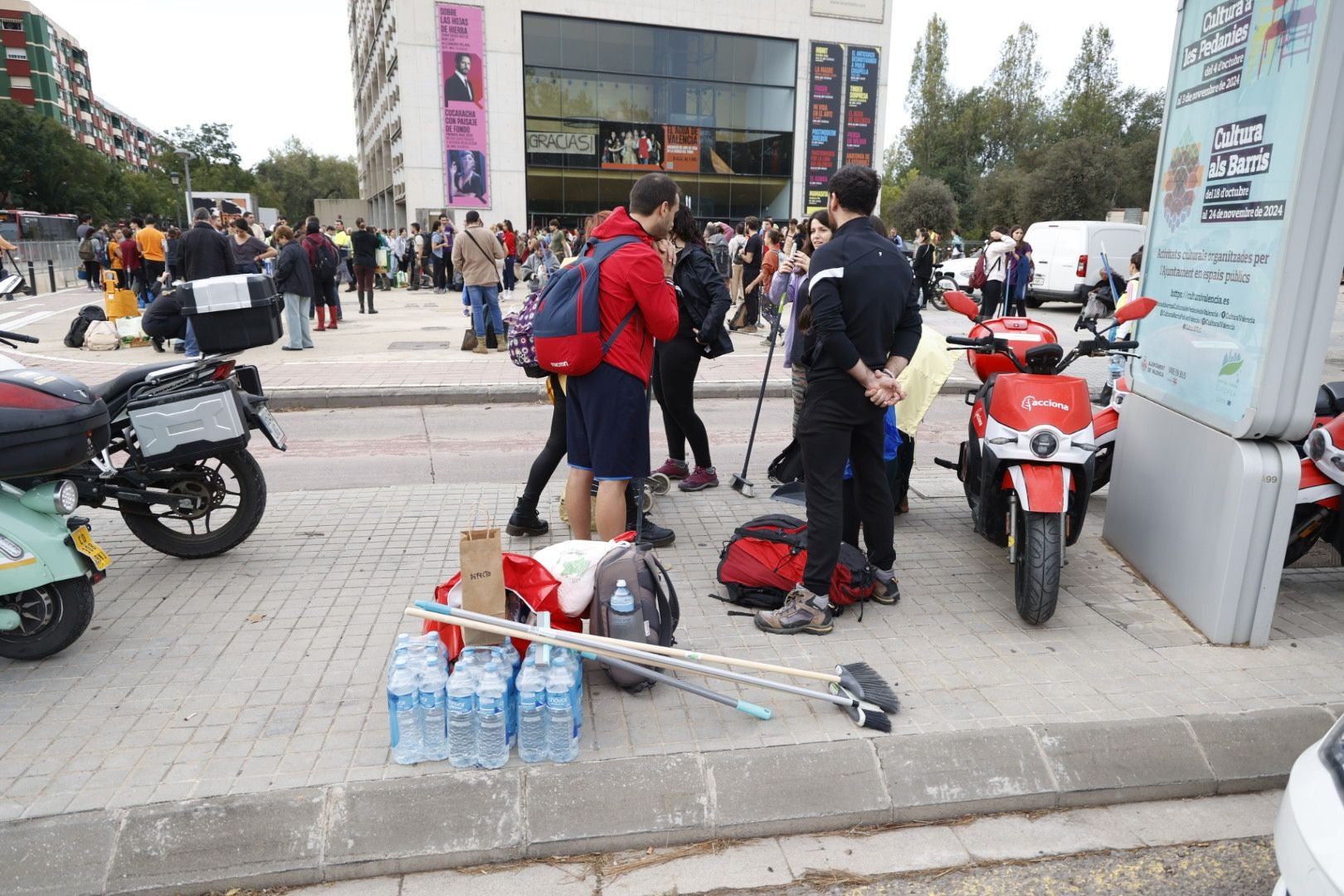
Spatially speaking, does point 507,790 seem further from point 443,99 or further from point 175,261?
point 443,99

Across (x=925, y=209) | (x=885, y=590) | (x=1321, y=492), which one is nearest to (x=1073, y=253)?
(x=1321, y=492)

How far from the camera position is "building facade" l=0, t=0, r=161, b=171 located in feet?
272

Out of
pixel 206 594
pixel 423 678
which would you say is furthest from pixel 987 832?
pixel 206 594

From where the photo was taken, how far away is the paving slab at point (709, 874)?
8.66 feet

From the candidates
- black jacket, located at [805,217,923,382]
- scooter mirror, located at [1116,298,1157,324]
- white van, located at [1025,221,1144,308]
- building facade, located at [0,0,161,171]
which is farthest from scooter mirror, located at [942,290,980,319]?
building facade, located at [0,0,161,171]

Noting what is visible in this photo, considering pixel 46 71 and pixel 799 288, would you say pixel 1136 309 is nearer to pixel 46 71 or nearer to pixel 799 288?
pixel 799 288

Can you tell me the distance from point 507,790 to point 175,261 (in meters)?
12.3

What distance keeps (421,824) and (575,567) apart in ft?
3.67

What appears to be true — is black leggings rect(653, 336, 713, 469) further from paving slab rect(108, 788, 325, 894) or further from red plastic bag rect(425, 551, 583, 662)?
paving slab rect(108, 788, 325, 894)

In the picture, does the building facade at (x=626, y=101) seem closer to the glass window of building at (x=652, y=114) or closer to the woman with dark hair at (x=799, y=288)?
the glass window of building at (x=652, y=114)

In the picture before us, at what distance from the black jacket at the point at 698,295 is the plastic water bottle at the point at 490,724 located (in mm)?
3385

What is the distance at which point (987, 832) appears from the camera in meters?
2.92

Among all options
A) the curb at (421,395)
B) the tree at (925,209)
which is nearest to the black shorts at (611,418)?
the curb at (421,395)

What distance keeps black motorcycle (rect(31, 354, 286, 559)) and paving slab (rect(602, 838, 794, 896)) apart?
10.2 ft
